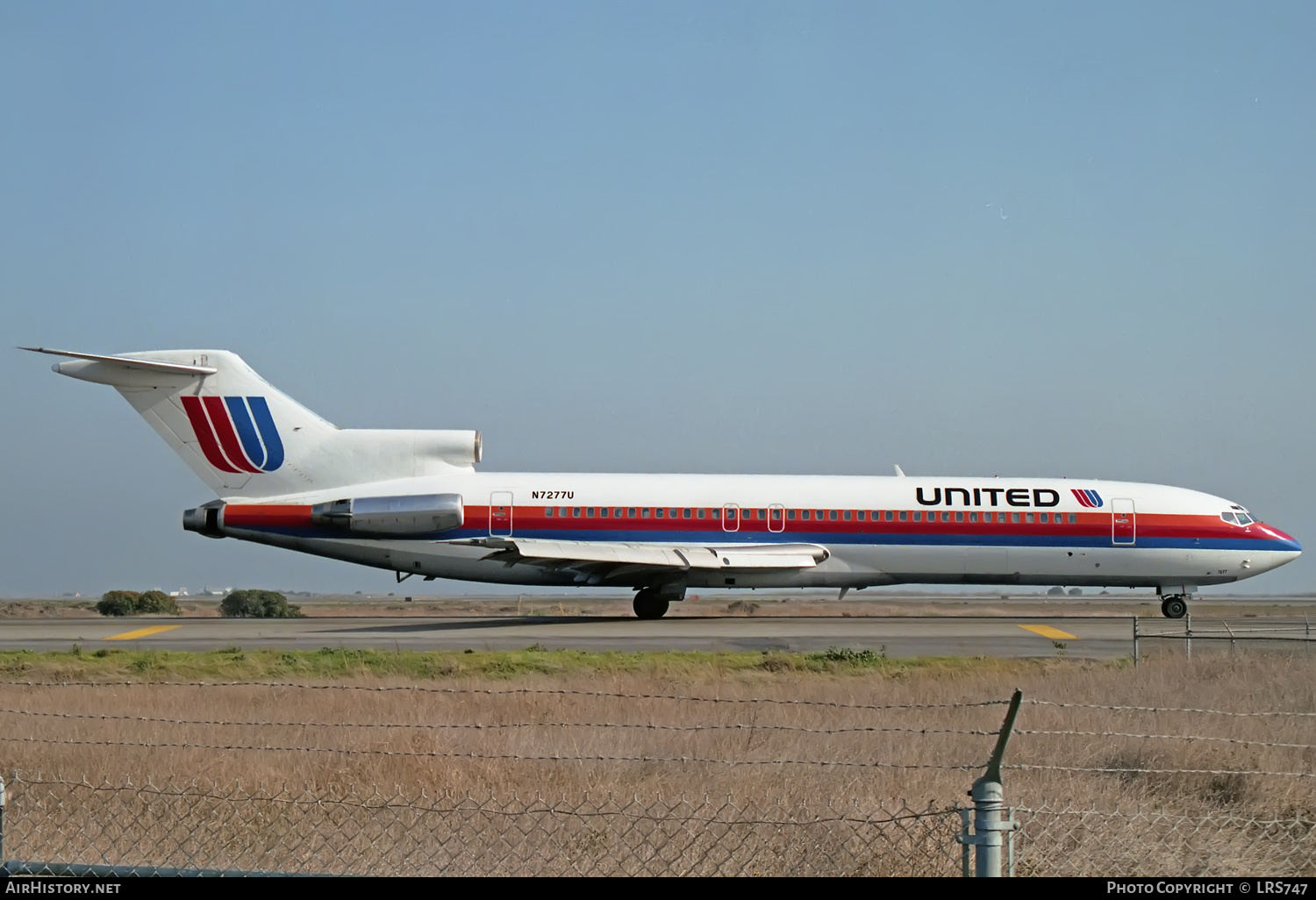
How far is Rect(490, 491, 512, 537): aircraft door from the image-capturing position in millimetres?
30156

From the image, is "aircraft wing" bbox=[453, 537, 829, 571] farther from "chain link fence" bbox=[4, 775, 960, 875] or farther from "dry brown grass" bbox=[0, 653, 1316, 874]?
"chain link fence" bbox=[4, 775, 960, 875]

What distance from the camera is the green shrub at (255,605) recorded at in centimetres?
4850

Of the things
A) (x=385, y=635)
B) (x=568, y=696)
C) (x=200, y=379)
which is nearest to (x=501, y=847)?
(x=568, y=696)

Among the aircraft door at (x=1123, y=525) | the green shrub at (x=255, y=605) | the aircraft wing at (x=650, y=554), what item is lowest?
the green shrub at (x=255, y=605)

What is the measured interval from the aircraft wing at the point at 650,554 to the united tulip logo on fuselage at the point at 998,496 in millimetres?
3048

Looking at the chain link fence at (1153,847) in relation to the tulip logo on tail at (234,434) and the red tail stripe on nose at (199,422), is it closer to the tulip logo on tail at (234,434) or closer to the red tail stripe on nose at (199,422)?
the tulip logo on tail at (234,434)

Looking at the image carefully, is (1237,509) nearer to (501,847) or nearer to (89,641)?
(89,641)

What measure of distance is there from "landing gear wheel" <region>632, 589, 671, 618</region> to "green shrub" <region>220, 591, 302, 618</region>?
19.5 m

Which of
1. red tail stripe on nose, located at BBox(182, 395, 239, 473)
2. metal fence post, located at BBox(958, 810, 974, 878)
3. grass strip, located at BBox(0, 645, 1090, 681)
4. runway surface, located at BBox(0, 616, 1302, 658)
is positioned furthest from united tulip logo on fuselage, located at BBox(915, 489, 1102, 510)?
metal fence post, located at BBox(958, 810, 974, 878)

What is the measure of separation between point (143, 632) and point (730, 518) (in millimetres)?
13310

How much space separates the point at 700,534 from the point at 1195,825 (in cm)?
2230

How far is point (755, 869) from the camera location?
7434 millimetres

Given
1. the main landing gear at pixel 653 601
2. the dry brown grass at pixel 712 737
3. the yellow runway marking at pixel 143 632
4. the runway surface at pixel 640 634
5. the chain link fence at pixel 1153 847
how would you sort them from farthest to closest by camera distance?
the main landing gear at pixel 653 601, the yellow runway marking at pixel 143 632, the runway surface at pixel 640 634, the dry brown grass at pixel 712 737, the chain link fence at pixel 1153 847

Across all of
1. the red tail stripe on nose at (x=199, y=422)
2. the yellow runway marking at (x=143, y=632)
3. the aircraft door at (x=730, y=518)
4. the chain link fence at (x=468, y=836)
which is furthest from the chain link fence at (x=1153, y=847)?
the red tail stripe on nose at (x=199, y=422)
